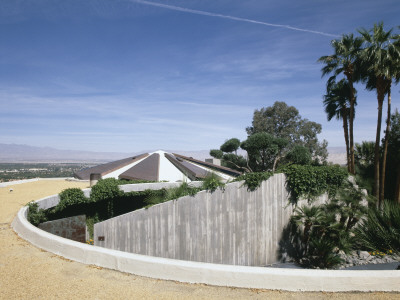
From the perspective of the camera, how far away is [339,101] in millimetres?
21500

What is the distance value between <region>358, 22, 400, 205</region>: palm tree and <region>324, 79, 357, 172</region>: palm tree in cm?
418

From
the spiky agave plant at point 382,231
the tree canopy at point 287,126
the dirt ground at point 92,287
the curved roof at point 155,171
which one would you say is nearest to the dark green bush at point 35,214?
the dirt ground at point 92,287

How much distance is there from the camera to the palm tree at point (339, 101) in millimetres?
21244

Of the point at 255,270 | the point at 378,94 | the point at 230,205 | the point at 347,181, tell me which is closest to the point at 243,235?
the point at 230,205

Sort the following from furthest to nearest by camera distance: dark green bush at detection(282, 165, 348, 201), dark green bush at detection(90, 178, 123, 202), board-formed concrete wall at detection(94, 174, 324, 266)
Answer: dark green bush at detection(90, 178, 123, 202) < dark green bush at detection(282, 165, 348, 201) < board-formed concrete wall at detection(94, 174, 324, 266)

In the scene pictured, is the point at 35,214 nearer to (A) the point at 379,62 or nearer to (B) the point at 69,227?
(B) the point at 69,227

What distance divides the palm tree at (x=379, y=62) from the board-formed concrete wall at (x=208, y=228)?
9.21m

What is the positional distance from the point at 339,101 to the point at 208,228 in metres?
17.7

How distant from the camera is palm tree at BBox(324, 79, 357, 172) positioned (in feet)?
69.7

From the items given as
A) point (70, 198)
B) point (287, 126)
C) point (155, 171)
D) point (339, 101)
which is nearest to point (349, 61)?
point (339, 101)

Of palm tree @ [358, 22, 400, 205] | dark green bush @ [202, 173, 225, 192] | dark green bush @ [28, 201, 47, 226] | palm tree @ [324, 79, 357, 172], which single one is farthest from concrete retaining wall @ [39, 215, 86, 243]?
palm tree @ [324, 79, 357, 172]

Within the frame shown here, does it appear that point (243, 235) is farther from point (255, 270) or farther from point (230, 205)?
point (255, 270)

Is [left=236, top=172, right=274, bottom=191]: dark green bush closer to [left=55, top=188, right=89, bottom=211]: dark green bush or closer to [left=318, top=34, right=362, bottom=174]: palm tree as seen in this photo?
[left=55, top=188, right=89, bottom=211]: dark green bush

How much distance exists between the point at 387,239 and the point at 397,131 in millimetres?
18639
